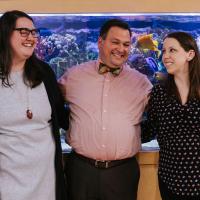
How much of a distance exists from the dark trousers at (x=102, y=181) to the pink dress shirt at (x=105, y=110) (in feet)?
0.26

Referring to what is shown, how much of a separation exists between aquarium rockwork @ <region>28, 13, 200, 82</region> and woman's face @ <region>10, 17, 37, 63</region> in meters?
0.50

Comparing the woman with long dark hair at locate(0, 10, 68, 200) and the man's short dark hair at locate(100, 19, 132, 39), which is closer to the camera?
the woman with long dark hair at locate(0, 10, 68, 200)

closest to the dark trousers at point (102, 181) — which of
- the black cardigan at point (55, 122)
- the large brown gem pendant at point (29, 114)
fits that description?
the black cardigan at point (55, 122)

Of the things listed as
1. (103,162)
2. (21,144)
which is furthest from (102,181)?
(21,144)

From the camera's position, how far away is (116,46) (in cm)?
243

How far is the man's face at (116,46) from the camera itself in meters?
2.43

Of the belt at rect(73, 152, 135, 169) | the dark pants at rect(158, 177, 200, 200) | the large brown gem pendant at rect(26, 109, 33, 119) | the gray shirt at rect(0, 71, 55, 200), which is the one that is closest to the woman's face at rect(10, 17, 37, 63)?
the gray shirt at rect(0, 71, 55, 200)

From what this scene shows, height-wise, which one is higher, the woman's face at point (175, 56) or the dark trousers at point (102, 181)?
the woman's face at point (175, 56)

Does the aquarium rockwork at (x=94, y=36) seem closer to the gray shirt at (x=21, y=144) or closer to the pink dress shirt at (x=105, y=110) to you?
the pink dress shirt at (x=105, y=110)

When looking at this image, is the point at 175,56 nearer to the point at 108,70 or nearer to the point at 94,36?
the point at 108,70

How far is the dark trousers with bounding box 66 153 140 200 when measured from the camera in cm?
238

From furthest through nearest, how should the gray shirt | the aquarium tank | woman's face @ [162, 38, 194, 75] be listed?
the aquarium tank
woman's face @ [162, 38, 194, 75]
the gray shirt

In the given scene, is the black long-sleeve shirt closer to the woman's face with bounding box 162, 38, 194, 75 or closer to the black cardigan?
the woman's face with bounding box 162, 38, 194, 75

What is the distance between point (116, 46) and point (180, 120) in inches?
24.9
